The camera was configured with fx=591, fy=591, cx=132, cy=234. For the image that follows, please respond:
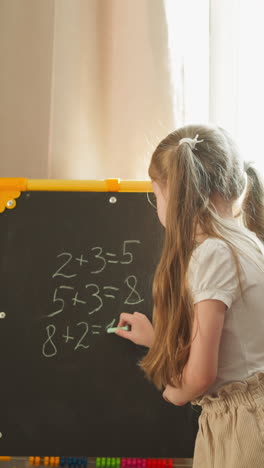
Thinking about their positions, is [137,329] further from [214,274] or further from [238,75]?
[238,75]

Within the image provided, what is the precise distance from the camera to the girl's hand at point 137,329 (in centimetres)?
165

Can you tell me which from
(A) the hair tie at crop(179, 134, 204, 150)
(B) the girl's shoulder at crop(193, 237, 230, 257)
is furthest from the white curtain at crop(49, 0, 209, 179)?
(B) the girl's shoulder at crop(193, 237, 230, 257)

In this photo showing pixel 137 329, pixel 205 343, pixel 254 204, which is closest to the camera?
pixel 205 343

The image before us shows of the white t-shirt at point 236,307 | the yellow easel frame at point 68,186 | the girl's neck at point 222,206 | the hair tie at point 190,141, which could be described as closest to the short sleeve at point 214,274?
the white t-shirt at point 236,307

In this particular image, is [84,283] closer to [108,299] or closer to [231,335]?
[108,299]

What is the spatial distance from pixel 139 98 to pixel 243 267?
2.84 ft

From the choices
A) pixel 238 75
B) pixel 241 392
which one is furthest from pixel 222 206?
pixel 238 75

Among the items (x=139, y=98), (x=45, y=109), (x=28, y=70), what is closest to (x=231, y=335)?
(x=139, y=98)

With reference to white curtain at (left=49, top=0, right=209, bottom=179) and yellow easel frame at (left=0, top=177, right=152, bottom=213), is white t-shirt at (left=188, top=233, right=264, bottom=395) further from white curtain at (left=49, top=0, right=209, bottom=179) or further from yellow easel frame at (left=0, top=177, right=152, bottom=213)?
white curtain at (left=49, top=0, right=209, bottom=179)

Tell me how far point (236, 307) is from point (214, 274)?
0.31 feet

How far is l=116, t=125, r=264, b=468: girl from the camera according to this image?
124 cm

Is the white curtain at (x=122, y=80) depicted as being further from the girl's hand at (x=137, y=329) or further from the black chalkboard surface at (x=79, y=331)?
the girl's hand at (x=137, y=329)

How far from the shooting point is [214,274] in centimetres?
125

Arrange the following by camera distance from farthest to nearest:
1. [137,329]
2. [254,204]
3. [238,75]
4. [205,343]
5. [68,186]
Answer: [238,75] → [68,186] → [137,329] → [254,204] → [205,343]
